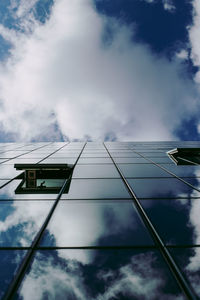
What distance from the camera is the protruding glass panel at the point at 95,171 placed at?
8125mm

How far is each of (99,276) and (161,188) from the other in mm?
4043

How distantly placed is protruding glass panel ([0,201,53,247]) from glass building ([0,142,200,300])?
2 cm

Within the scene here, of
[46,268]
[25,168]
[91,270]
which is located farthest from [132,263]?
[25,168]

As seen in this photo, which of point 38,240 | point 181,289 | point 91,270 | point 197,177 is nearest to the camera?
point 181,289

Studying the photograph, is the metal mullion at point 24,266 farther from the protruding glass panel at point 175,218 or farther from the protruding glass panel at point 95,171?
the protruding glass panel at point 95,171

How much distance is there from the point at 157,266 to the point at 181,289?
493 mm

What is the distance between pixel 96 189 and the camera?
6504 mm

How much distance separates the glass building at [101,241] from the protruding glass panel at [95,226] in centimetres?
2

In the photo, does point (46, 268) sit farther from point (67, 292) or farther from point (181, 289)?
point (181, 289)

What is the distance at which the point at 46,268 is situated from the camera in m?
3.28

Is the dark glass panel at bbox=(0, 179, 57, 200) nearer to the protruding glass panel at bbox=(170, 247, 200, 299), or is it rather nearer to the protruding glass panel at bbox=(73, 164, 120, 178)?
the protruding glass panel at bbox=(73, 164, 120, 178)

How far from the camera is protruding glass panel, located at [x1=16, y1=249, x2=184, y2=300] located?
285cm

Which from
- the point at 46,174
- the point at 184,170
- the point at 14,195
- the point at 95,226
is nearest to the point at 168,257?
the point at 95,226

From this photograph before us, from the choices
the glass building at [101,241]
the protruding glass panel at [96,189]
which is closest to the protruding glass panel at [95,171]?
the protruding glass panel at [96,189]
